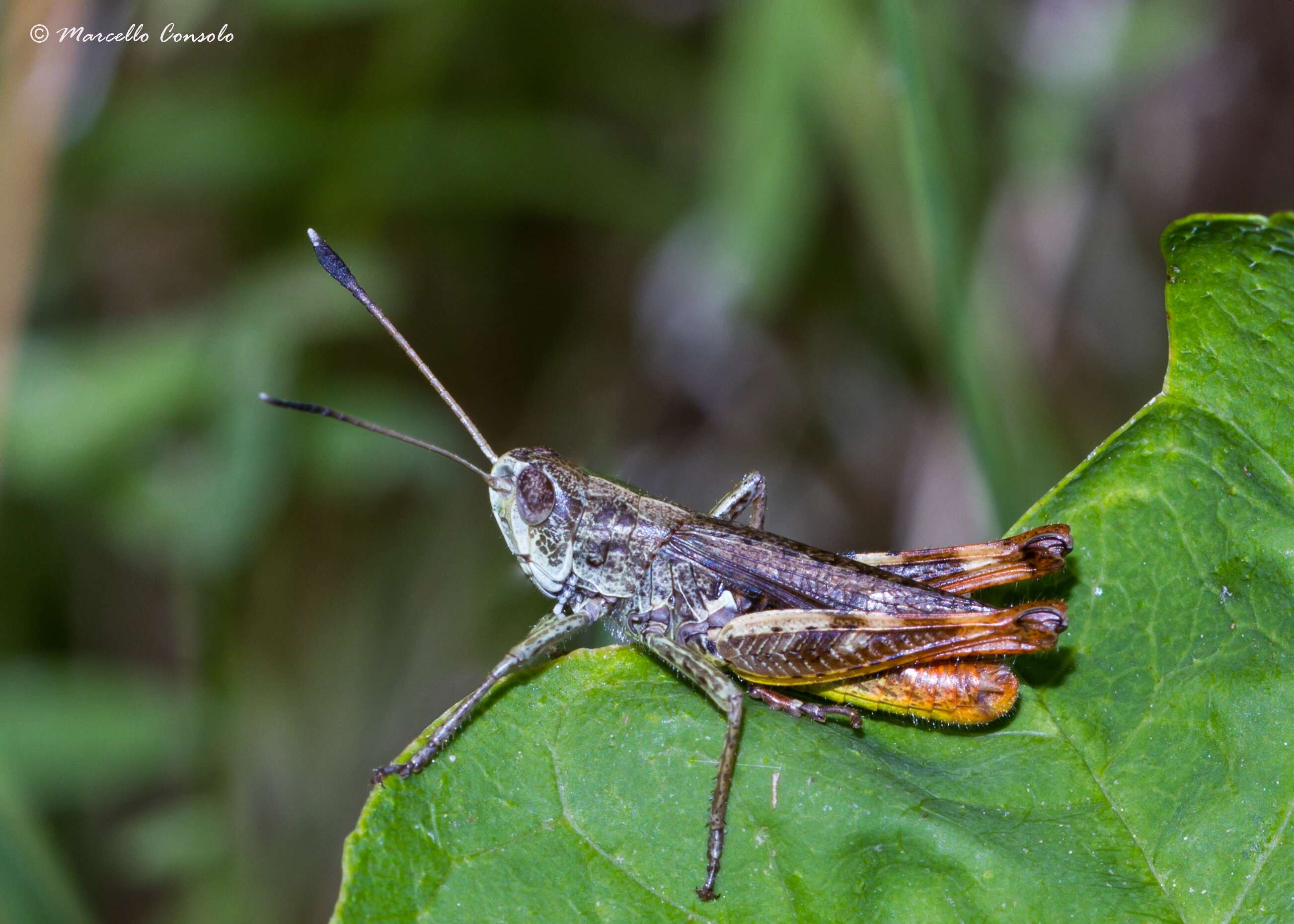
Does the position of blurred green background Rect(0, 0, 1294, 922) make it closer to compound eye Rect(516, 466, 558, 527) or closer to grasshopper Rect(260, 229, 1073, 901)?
grasshopper Rect(260, 229, 1073, 901)

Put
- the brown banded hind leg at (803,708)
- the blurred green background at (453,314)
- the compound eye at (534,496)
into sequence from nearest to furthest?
the brown banded hind leg at (803,708), the compound eye at (534,496), the blurred green background at (453,314)

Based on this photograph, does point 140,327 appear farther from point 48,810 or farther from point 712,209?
point 712,209

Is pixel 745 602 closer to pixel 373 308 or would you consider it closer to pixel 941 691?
pixel 941 691

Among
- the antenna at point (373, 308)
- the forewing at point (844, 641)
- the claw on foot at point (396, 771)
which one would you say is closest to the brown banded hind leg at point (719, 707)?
the forewing at point (844, 641)

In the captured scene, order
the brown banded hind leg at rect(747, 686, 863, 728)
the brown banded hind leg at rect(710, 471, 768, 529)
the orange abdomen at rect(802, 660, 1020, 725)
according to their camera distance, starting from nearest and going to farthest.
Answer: the orange abdomen at rect(802, 660, 1020, 725)
the brown banded hind leg at rect(747, 686, 863, 728)
the brown banded hind leg at rect(710, 471, 768, 529)

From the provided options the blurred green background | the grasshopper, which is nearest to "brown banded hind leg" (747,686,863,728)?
the grasshopper

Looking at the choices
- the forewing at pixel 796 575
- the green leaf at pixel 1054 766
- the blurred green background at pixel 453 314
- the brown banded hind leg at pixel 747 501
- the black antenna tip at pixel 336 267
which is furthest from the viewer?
the blurred green background at pixel 453 314

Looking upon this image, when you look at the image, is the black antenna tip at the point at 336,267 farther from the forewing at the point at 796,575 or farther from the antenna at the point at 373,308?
the forewing at the point at 796,575
